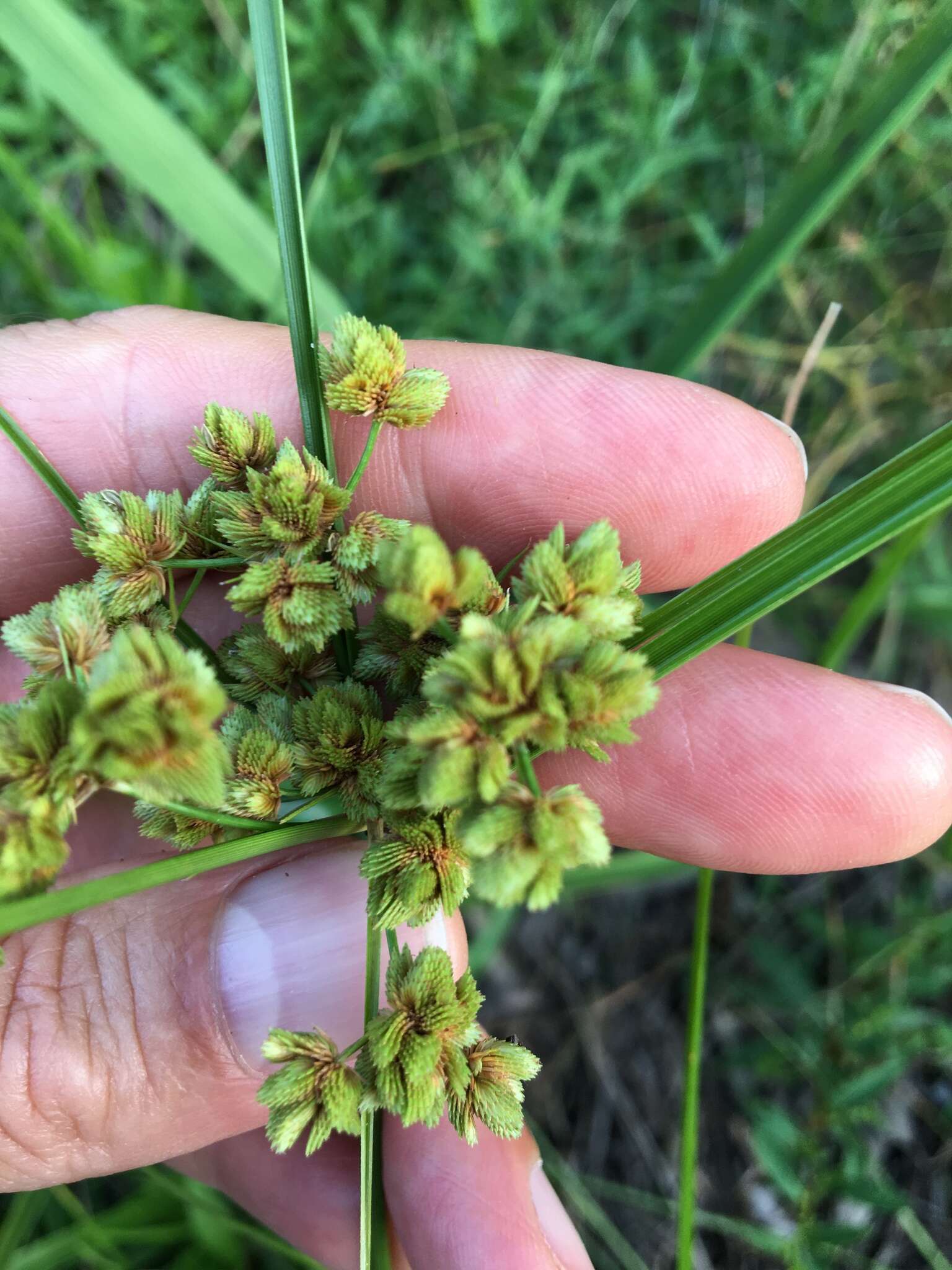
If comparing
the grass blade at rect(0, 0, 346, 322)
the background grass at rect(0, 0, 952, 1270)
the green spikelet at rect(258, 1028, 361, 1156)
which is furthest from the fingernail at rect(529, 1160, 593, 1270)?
the grass blade at rect(0, 0, 346, 322)

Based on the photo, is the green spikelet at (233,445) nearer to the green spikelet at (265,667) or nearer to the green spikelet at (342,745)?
the green spikelet at (265,667)

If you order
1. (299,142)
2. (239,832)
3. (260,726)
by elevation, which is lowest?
(239,832)

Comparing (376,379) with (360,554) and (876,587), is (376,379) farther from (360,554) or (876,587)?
(876,587)

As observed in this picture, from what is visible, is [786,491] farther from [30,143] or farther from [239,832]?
[30,143]

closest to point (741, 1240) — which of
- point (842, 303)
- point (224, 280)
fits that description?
point (842, 303)

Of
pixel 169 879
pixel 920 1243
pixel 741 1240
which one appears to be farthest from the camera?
pixel 741 1240

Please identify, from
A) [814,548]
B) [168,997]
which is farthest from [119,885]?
[814,548]

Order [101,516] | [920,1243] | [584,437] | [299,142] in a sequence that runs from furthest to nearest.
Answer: [299,142] < [920,1243] < [584,437] < [101,516]
